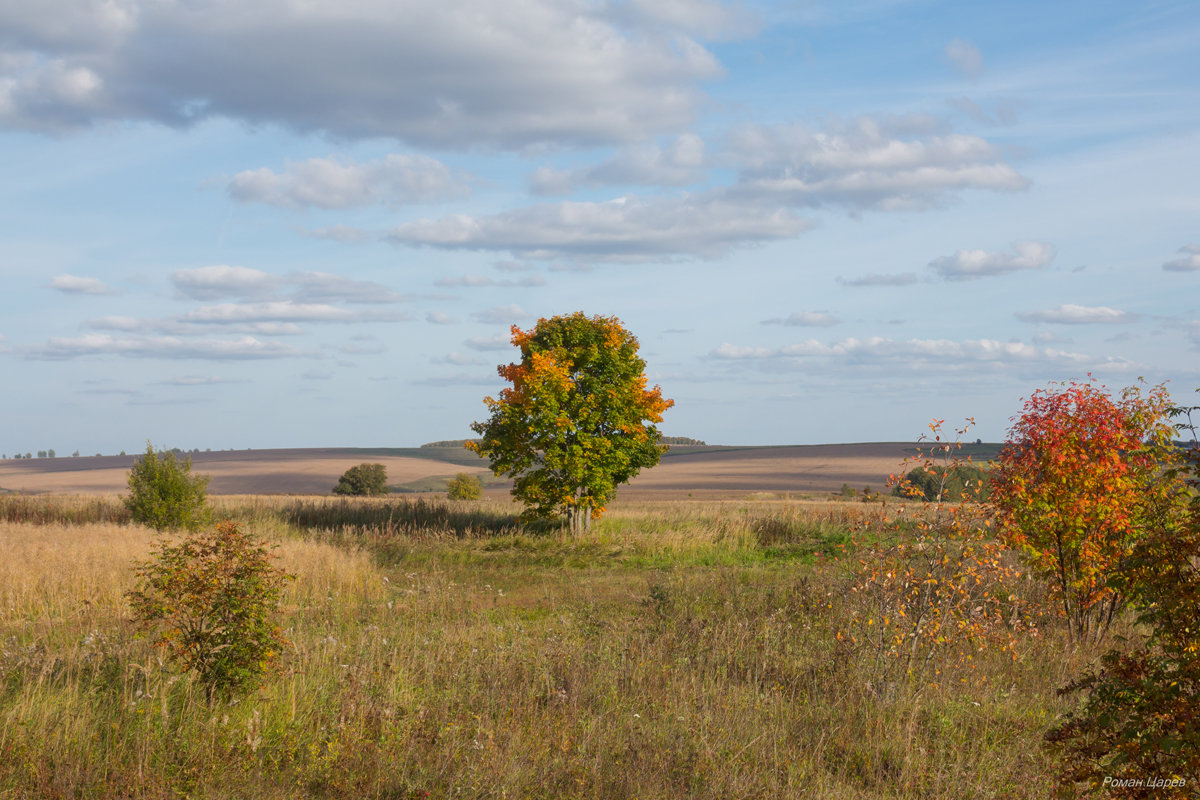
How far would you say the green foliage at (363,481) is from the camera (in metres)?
60.8

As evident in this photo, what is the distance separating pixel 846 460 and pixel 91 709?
83.6m

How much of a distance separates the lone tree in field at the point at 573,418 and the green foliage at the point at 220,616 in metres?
16.9

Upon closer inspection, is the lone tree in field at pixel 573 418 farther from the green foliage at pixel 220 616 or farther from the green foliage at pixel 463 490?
the green foliage at pixel 463 490

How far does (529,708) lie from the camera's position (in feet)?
22.1

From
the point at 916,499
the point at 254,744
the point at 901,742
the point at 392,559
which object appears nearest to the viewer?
the point at 254,744

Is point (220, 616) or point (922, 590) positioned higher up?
point (220, 616)

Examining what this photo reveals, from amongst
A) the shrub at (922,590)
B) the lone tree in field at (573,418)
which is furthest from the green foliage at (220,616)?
the lone tree in field at (573,418)

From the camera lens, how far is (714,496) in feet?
196

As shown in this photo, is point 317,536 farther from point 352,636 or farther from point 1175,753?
point 1175,753

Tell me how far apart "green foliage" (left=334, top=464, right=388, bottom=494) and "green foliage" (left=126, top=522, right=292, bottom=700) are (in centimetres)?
5506

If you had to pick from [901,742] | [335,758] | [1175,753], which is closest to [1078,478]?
[901,742]

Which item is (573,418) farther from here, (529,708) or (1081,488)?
(529,708)

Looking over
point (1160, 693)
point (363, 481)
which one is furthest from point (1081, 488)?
point (363, 481)

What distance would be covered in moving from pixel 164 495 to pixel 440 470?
64.4 m
